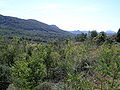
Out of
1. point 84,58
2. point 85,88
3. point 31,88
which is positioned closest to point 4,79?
point 31,88

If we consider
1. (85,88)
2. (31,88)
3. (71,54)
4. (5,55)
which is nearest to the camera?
(85,88)

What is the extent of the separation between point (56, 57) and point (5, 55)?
31.2ft

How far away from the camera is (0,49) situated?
33062 millimetres

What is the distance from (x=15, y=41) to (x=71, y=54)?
16.1 meters

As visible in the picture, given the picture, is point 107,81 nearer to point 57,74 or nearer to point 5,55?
point 57,74

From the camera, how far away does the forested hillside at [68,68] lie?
6875 mm

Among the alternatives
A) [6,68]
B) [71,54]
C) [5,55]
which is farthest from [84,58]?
[5,55]

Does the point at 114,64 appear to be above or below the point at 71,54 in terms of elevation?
above

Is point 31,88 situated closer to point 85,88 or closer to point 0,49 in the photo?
point 85,88

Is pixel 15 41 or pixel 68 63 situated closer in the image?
pixel 68 63

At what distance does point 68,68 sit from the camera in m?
20.4

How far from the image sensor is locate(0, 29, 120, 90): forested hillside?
22.6ft

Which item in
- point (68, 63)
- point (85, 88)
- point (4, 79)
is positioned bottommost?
point (4, 79)

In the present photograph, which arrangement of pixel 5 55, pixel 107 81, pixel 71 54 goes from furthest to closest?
1. pixel 5 55
2. pixel 71 54
3. pixel 107 81
